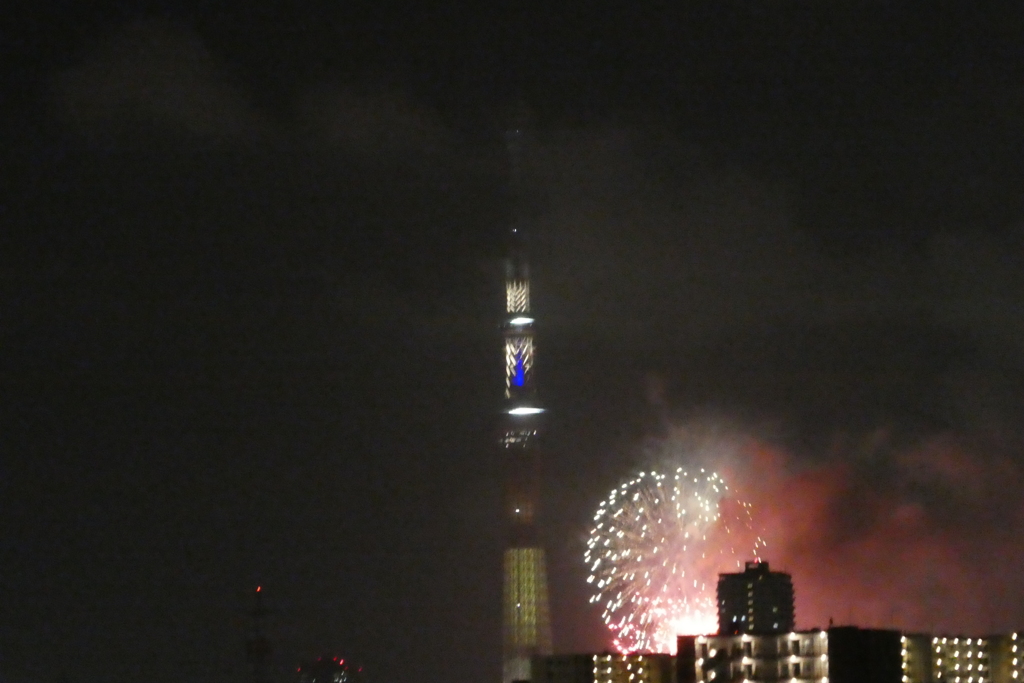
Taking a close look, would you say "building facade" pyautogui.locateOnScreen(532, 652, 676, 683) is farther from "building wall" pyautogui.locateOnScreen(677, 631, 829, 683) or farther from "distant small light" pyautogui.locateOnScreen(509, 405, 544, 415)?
"distant small light" pyautogui.locateOnScreen(509, 405, 544, 415)

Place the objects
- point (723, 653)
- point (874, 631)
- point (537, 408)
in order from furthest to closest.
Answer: point (537, 408) < point (723, 653) < point (874, 631)

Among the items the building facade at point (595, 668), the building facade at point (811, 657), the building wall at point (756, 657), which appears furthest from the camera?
the building facade at point (595, 668)

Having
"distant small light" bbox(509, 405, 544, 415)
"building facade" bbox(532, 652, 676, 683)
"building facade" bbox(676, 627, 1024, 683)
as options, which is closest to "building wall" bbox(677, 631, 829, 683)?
"building facade" bbox(676, 627, 1024, 683)

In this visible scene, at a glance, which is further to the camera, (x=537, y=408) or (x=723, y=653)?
(x=537, y=408)

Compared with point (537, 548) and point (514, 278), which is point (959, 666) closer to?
point (537, 548)

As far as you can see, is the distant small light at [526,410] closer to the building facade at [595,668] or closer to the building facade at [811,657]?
the building facade at [595,668]

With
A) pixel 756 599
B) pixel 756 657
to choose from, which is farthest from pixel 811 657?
pixel 756 599

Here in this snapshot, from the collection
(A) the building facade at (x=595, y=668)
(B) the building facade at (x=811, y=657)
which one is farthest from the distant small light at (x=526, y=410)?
(B) the building facade at (x=811, y=657)

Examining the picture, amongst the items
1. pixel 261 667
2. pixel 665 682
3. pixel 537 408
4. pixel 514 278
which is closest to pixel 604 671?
pixel 665 682
